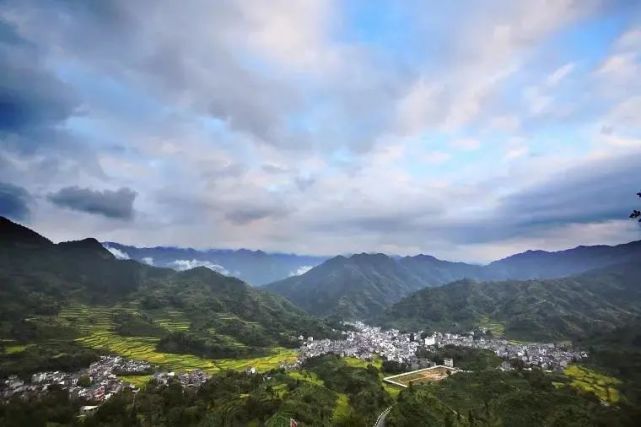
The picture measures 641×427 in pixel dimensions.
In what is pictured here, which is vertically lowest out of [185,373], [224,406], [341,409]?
[341,409]

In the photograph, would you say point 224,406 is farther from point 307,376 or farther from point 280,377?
point 307,376

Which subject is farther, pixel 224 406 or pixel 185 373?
pixel 185 373

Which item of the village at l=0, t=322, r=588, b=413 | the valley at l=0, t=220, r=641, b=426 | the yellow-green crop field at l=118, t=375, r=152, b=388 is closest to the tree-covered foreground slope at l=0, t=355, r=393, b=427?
the valley at l=0, t=220, r=641, b=426

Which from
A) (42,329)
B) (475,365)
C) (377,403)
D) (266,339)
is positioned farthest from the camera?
(266,339)

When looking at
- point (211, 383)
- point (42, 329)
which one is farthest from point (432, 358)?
point (42, 329)

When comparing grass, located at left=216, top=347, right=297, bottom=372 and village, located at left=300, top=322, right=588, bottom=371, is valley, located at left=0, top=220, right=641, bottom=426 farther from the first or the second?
village, located at left=300, top=322, right=588, bottom=371

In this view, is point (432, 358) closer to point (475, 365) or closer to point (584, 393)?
point (475, 365)

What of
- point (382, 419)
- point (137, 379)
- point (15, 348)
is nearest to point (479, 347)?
point (382, 419)
